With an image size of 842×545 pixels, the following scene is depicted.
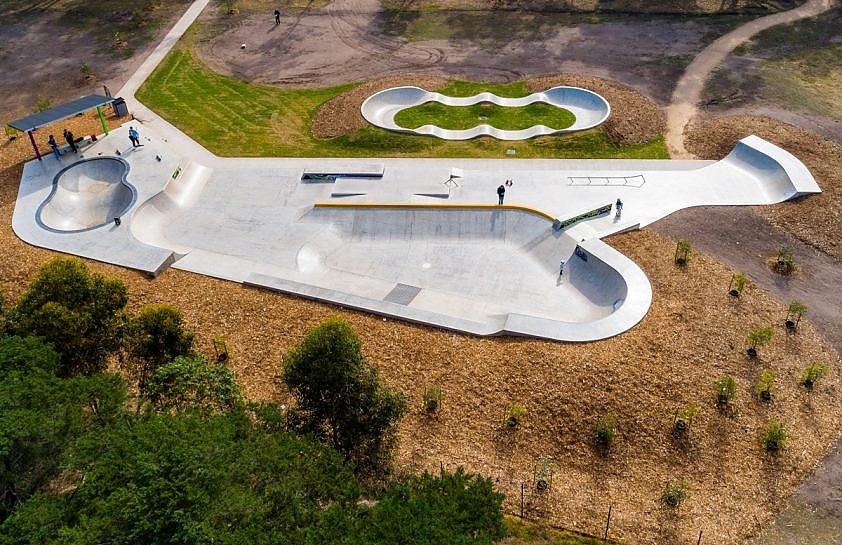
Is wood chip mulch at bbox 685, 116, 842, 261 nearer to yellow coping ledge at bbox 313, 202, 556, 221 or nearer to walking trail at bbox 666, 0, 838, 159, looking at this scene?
walking trail at bbox 666, 0, 838, 159

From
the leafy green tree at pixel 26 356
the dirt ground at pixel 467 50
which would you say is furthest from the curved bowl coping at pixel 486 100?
the leafy green tree at pixel 26 356

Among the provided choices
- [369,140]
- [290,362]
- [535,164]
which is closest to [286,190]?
[369,140]

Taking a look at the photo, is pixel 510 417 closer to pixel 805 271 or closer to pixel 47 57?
pixel 805 271

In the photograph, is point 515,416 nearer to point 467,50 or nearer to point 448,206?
point 448,206

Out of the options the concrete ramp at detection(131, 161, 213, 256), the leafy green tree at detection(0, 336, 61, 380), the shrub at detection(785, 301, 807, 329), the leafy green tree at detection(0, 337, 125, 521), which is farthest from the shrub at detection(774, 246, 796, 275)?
the leafy green tree at detection(0, 336, 61, 380)

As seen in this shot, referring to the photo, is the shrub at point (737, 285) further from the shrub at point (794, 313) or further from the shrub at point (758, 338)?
the shrub at point (758, 338)

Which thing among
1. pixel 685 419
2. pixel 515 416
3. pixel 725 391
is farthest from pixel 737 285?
pixel 515 416
